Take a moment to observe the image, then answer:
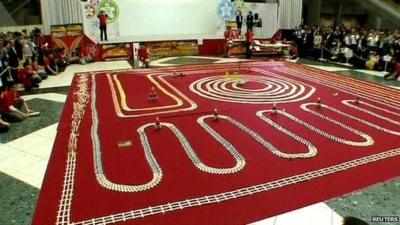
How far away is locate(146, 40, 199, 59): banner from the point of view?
1357 cm

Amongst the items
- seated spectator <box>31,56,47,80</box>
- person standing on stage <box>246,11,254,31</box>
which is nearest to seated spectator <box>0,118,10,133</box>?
seated spectator <box>31,56,47,80</box>

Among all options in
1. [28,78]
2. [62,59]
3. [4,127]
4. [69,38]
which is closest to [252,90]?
[4,127]

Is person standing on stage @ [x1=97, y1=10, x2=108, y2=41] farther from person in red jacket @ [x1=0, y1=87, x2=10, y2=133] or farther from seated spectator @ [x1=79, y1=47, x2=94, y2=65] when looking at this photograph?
person in red jacket @ [x1=0, y1=87, x2=10, y2=133]

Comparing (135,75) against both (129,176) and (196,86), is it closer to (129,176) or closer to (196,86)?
(196,86)

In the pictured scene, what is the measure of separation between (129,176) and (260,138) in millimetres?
1901

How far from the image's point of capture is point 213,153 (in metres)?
4.21

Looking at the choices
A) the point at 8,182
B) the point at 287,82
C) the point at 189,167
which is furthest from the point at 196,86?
the point at 8,182

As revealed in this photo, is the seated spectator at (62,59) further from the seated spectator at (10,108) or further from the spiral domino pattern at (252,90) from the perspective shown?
the seated spectator at (10,108)

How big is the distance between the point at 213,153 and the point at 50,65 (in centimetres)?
→ 768

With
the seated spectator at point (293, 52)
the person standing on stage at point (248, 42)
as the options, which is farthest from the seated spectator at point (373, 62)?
the person standing on stage at point (248, 42)

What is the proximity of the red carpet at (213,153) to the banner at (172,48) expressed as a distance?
6.14 m

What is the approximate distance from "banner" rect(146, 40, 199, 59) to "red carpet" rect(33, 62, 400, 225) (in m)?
6.14

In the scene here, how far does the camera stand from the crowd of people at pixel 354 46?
33.8 feet

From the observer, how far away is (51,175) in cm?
369
